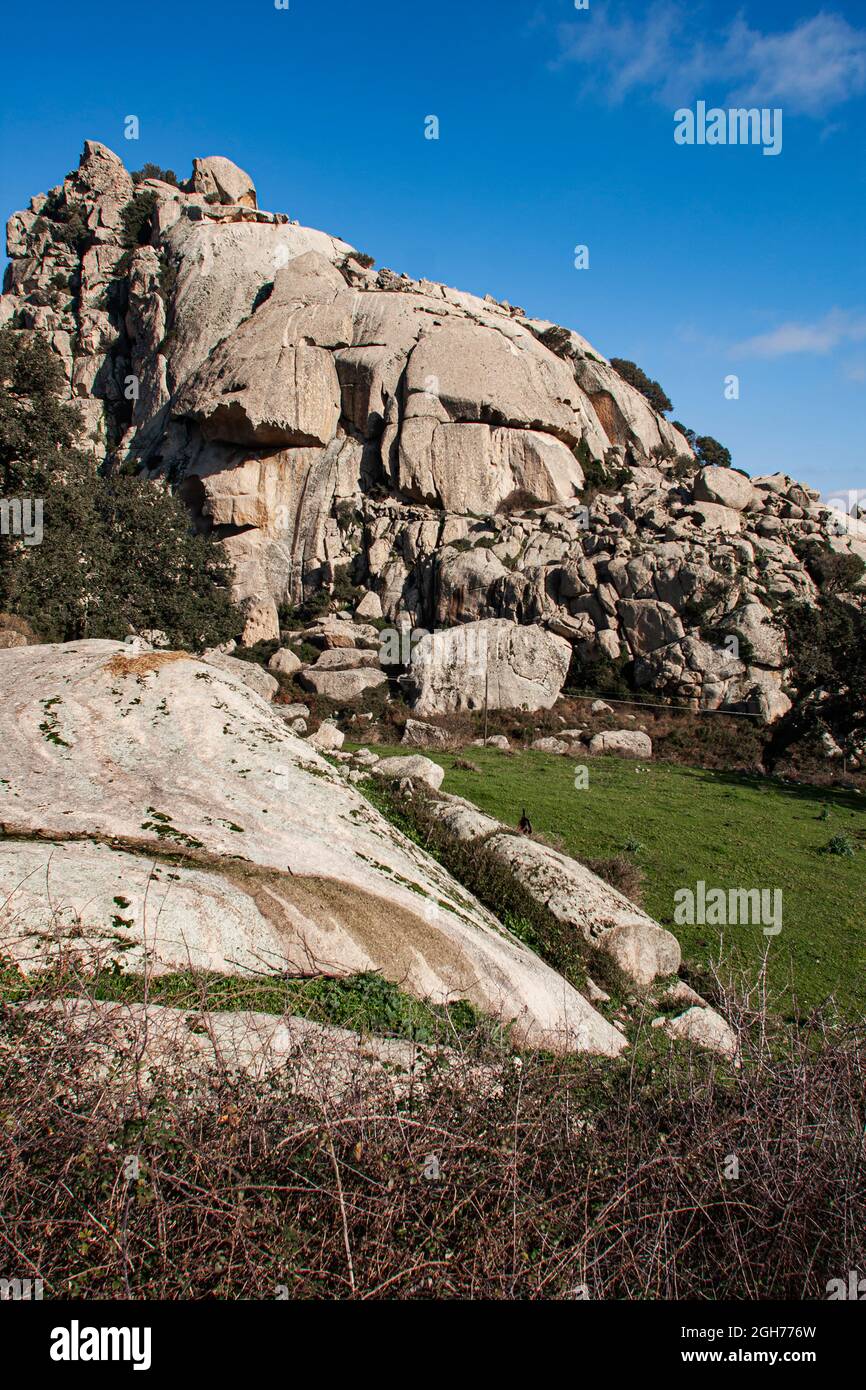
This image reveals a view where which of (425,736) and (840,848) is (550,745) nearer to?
(425,736)

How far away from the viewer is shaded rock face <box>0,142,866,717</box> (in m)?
48.8

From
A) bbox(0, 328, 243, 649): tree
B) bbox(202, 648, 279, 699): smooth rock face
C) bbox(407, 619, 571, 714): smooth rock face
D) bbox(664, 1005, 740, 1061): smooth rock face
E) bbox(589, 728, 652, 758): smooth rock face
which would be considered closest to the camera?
bbox(664, 1005, 740, 1061): smooth rock face

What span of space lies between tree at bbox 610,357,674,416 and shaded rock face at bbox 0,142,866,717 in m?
9.75

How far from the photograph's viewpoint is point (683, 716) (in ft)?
133

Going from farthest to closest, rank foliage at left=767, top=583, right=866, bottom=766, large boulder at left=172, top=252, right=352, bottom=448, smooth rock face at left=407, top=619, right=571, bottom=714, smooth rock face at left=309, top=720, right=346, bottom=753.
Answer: large boulder at left=172, top=252, right=352, bottom=448, smooth rock face at left=407, top=619, right=571, bottom=714, foliage at left=767, top=583, right=866, bottom=766, smooth rock face at left=309, top=720, right=346, bottom=753

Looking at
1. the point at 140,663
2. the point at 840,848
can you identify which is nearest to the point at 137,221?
the point at 140,663

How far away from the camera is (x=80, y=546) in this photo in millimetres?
31844

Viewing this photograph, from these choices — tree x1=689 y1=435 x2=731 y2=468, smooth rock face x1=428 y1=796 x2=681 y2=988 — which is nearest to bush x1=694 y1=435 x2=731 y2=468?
tree x1=689 y1=435 x2=731 y2=468

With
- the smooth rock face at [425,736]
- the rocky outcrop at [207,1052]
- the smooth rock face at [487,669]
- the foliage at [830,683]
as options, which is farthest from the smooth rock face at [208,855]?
the foliage at [830,683]

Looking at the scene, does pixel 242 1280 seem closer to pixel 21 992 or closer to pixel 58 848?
pixel 21 992

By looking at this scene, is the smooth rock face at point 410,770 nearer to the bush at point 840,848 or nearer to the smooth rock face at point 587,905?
the smooth rock face at point 587,905

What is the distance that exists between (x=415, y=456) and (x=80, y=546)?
106 ft

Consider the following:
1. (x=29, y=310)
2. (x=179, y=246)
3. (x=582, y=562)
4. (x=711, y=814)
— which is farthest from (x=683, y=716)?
(x=29, y=310)

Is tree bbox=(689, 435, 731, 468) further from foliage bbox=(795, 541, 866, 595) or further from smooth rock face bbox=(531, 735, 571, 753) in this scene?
smooth rock face bbox=(531, 735, 571, 753)
